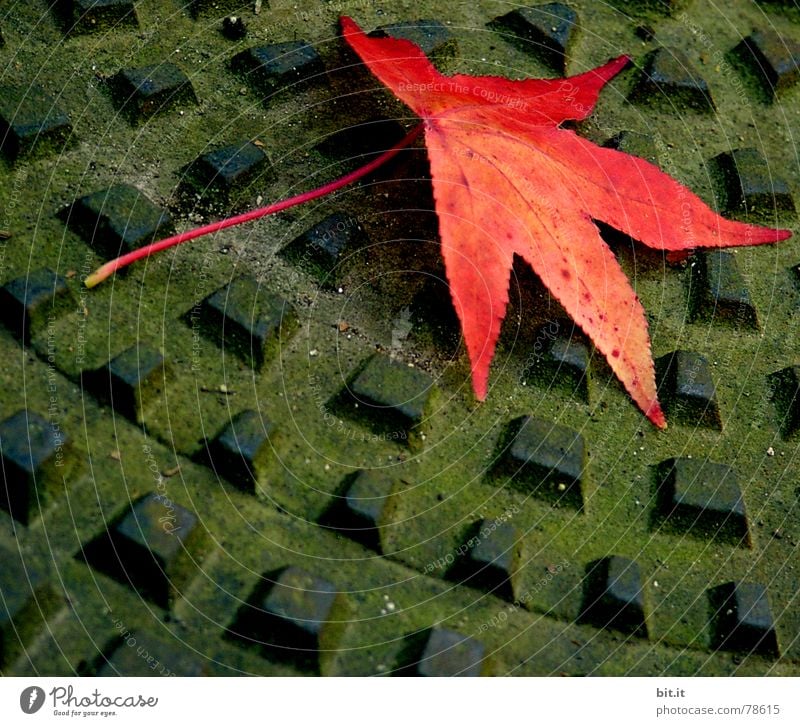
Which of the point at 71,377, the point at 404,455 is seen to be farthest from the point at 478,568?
the point at 71,377

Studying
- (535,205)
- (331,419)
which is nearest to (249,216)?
(331,419)

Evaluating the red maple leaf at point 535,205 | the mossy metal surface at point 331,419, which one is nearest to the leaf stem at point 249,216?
the mossy metal surface at point 331,419

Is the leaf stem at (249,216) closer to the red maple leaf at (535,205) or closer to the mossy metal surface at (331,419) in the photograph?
the mossy metal surface at (331,419)

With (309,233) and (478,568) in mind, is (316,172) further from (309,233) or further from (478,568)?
(478,568)

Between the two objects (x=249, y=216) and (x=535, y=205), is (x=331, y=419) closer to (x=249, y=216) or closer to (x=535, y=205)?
(x=249, y=216)

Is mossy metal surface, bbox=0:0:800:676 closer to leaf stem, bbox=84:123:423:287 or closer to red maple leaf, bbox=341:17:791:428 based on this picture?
leaf stem, bbox=84:123:423:287

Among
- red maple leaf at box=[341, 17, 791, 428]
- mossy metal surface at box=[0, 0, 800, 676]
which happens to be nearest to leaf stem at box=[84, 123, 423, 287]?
mossy metal surface at box=[0, 0, 800, 676]
